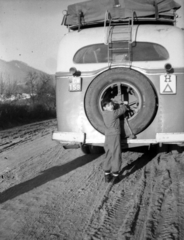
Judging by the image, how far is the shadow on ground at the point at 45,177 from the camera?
17.6 ft

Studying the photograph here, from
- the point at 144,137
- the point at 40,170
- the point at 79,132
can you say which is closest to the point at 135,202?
the point at 144,137

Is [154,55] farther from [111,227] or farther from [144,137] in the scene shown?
[111,227]

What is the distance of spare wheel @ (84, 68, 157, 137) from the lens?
20.4ft

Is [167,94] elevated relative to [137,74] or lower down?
lower down

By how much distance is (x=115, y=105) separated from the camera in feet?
20.2

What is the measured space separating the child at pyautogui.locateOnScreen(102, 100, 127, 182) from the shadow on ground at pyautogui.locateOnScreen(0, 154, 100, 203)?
3.67 ft

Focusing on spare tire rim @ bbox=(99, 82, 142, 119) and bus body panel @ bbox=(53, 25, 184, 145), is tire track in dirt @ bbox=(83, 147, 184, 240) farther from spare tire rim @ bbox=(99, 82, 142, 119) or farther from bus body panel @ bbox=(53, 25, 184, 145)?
spare tire rim @ bbox=(99, 82, 142, 119)

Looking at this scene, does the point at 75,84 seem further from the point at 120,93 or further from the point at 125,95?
the point at 125,95

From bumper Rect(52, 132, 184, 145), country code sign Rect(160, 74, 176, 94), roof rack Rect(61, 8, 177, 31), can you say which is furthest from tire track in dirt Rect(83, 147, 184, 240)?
roof rack Rect(61, 8, 177, 31)

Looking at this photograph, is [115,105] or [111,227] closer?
[111,227]

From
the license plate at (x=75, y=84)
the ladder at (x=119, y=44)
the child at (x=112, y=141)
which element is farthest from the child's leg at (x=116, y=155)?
the ladder at (x=119, y=44)

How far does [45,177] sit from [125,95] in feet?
7.66

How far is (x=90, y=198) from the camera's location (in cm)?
505

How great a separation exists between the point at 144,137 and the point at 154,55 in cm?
159
